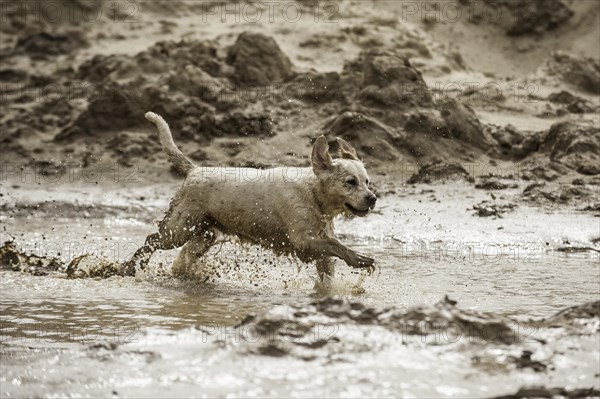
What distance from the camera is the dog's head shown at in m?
8.15

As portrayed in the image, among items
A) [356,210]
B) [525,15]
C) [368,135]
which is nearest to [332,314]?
[356,210]

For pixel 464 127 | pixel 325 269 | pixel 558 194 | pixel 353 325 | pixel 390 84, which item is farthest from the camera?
pixel 390 84

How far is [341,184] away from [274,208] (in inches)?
25.9

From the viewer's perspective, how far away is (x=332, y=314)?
5543mm

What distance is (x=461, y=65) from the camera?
18594 mm

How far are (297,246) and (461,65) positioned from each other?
435 inches

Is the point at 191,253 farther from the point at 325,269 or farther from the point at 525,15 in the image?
the point at 525,15

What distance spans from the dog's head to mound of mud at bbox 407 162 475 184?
16.7 ft

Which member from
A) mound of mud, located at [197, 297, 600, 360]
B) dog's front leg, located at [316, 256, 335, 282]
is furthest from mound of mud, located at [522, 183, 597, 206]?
mound of mud, located at [197, 297, 600, 360]

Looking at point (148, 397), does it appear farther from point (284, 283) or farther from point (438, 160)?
point (438, 160)

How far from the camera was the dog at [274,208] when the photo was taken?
8.22 metres

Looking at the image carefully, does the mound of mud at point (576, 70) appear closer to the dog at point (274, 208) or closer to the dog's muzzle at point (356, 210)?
the dog at point (274, 208)

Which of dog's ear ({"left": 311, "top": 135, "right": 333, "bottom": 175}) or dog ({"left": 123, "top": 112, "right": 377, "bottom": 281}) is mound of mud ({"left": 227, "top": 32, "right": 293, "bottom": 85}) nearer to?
dog ({"left": 123, "top": 112, "right": 377, "bottom": 281})

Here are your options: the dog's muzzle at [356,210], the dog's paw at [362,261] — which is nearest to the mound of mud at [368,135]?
the dog's muzzle at [356,210]
